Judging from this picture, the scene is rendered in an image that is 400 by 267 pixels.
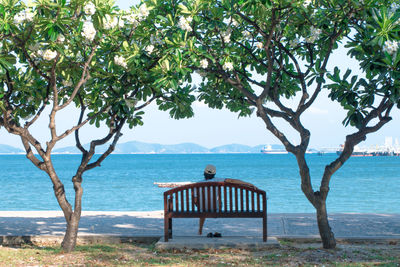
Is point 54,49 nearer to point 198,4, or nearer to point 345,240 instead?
point 198,4

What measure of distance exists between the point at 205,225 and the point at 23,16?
242 inches

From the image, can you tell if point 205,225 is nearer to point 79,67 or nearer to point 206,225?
point 206,225

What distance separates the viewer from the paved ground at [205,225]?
1002 cm

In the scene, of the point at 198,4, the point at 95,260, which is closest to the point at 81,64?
the point at 198,4

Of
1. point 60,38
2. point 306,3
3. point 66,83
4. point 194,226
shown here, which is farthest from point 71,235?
point 306,3

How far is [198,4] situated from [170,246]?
11.9 ft

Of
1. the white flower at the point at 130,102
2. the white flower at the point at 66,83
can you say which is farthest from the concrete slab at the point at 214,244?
the white flower at the point at 66,83

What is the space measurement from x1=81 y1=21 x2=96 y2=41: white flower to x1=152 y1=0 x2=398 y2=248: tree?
943mm

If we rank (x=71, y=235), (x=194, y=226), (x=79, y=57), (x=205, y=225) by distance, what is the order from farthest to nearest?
(x=205, y=225) → (x=194, y=226) → (x=71, y=235) → (x=79, y=57)

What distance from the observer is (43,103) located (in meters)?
8.50

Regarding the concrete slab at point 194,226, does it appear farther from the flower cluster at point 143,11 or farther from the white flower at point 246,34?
the flower cluster at point 143,11

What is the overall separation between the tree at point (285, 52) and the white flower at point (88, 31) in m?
0.94

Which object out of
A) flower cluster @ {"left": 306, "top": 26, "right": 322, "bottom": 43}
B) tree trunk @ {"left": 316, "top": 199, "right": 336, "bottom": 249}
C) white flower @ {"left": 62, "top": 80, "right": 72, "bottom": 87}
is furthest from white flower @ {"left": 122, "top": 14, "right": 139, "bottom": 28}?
tree trunk @ {"left": 316, "top": 199, "right": 336, "bottom": 249}

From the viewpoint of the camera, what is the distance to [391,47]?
20.2 ft
